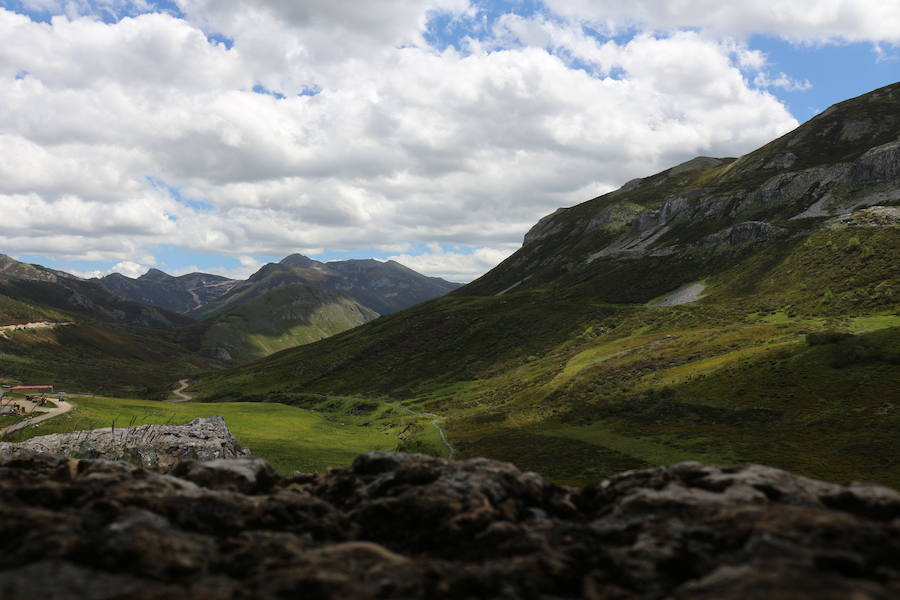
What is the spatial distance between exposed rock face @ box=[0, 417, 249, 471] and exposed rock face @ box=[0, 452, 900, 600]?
28.1 metres

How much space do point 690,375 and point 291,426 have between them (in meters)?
73.2

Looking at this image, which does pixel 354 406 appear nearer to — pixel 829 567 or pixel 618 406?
pixel 618 406

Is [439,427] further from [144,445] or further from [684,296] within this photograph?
[684,296]

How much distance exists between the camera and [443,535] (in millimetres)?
14328

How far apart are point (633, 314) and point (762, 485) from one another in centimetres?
13477

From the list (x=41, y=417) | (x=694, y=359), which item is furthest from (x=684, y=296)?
(x=41, y=417)

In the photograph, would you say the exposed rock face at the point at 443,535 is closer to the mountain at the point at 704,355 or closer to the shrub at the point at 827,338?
the mountain at the point at 704,355

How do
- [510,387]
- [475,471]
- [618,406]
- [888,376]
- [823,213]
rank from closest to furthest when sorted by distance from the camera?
[475,471] → [888,376] → [618,406] → [510,387] → [823,213]

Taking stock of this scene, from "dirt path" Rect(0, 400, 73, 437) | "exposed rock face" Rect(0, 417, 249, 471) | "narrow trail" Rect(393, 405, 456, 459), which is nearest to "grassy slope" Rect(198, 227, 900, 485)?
"narrow trail" Rect(393, 405, 456, 459)

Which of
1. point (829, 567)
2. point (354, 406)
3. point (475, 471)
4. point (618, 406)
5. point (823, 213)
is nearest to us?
point (829, 567)

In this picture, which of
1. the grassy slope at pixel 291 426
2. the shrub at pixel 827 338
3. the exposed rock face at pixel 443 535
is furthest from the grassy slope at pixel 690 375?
the exposed rock face at pixel 443 535

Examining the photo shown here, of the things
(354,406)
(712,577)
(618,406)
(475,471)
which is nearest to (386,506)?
(475,471)

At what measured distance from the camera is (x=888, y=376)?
55.8 meters

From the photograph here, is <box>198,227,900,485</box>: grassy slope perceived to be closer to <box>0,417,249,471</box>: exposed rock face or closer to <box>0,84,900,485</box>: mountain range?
<box>0,84,900,485</box>: mountain range
